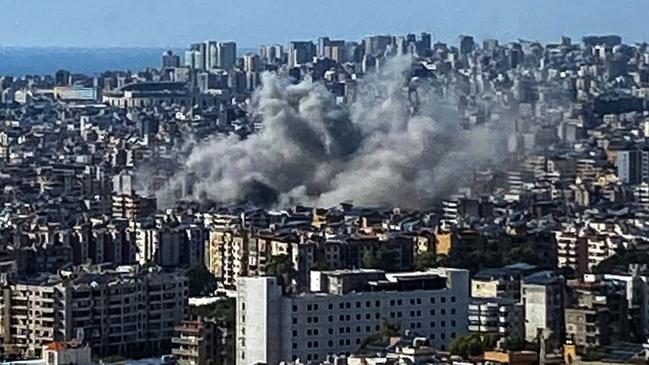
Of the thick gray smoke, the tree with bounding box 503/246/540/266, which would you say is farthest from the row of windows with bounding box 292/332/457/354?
the thick gray smoke

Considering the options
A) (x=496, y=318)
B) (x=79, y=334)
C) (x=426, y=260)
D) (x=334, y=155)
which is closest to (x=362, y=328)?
(x=496, y=318)

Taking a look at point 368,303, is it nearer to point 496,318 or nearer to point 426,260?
point 496,318

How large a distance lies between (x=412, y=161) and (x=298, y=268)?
916 centimetres

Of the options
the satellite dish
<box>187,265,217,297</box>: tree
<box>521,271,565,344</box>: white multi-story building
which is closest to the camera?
<box>521,271,565,344</box>: white multi-story building

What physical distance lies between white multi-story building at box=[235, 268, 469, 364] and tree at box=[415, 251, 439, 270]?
3299 millimetres

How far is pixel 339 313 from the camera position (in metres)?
16.5

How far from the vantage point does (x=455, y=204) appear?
91.9ft

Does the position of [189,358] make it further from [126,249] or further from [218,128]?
[218,128]

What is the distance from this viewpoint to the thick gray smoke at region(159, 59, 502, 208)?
29.5m

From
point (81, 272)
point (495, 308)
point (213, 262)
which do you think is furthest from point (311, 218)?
point (495, 308)

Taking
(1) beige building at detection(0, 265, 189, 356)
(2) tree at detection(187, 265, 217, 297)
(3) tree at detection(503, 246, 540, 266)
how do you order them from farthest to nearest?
1. (3) tree at detection(503, 246, 540, 266)
2. (2) tree at detection(187, 265, 217, 297)
3. (1) beige building at detection(0, 265, 189, 356)

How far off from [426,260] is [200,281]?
1.82 meters

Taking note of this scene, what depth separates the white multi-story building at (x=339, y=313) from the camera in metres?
16.1

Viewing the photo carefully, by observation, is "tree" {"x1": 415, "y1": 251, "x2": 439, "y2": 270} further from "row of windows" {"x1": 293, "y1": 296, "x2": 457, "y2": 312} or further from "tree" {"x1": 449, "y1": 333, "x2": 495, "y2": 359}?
"tree" {"x1": 449, "y1": 333, "x2": 495, "y2": 359}
